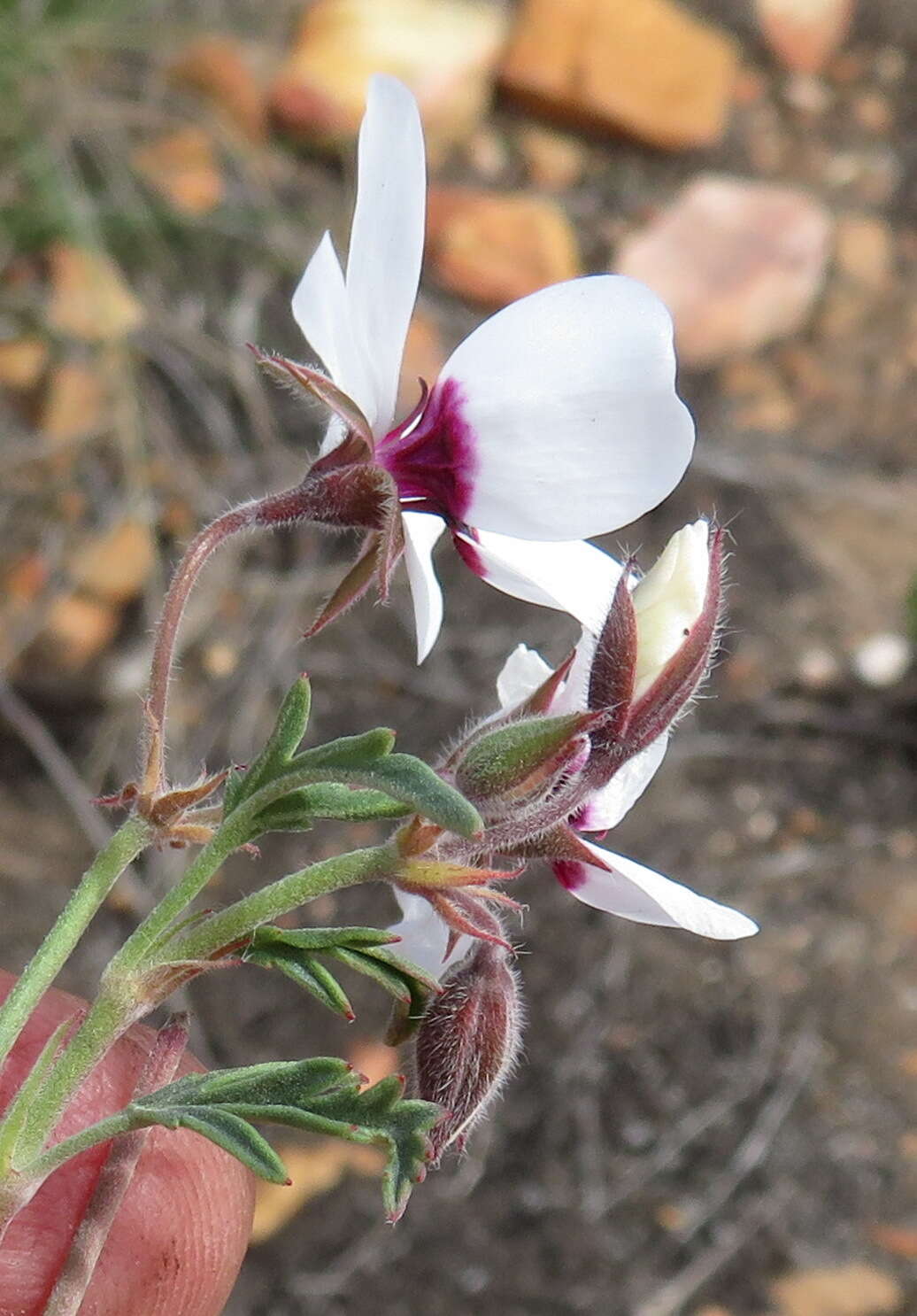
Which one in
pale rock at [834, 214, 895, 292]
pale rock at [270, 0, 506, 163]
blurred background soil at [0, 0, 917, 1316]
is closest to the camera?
blurred background soil at [0, 0, 917, 1316]

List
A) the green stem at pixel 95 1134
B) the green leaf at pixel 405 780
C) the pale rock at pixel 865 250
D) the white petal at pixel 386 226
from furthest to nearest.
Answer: the pale rock at pixel 865 250 → the green stem at pixel 95 1134 → the white petal at pixel 386 226 → the green leaf at pixel 405 780

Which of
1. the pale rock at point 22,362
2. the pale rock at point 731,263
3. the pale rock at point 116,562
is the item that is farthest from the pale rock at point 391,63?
the pale rock at point 116,562

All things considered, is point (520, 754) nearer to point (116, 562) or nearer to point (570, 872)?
point (570, 872)

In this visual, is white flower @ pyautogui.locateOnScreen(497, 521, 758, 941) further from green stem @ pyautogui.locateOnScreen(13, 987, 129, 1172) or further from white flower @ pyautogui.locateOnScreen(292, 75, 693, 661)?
green stem @ pyautogui.locateOnScreen(13, 987, 129, 1172)

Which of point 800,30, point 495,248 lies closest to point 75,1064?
point 495,248

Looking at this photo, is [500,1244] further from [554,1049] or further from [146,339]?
[146,339]

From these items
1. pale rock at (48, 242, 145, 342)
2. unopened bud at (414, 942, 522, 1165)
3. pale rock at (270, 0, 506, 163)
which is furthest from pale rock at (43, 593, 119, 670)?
unopened bud at (414, 942, 522, 1165)

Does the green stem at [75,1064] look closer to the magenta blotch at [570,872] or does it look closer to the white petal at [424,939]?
the white petal at [424,939]
